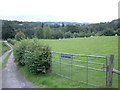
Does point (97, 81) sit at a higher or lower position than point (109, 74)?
lower

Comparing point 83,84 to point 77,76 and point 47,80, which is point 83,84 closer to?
point 77,76

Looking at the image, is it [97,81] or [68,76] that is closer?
[97,81]

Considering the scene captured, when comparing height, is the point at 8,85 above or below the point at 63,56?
below

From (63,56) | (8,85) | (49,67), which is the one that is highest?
(63,56)

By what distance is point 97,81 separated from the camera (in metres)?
5.88

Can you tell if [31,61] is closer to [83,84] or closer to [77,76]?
[77,76]

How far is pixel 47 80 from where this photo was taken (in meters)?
6.45

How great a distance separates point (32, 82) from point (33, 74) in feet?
2.96

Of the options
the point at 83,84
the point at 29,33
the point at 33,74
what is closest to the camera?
the point at 83,84

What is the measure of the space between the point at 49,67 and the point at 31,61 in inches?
38.6

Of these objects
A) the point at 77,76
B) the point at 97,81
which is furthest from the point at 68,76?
the point at 97,81

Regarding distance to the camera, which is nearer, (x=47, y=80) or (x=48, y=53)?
(x=47, y=80)

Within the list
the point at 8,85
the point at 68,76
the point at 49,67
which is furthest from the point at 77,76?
the point at 8,85

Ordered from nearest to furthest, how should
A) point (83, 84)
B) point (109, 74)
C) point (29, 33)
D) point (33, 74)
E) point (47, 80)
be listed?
point (109, 74) → point (83, 84) → point (47, 80) → point (33, 74) → point (29, 33)
